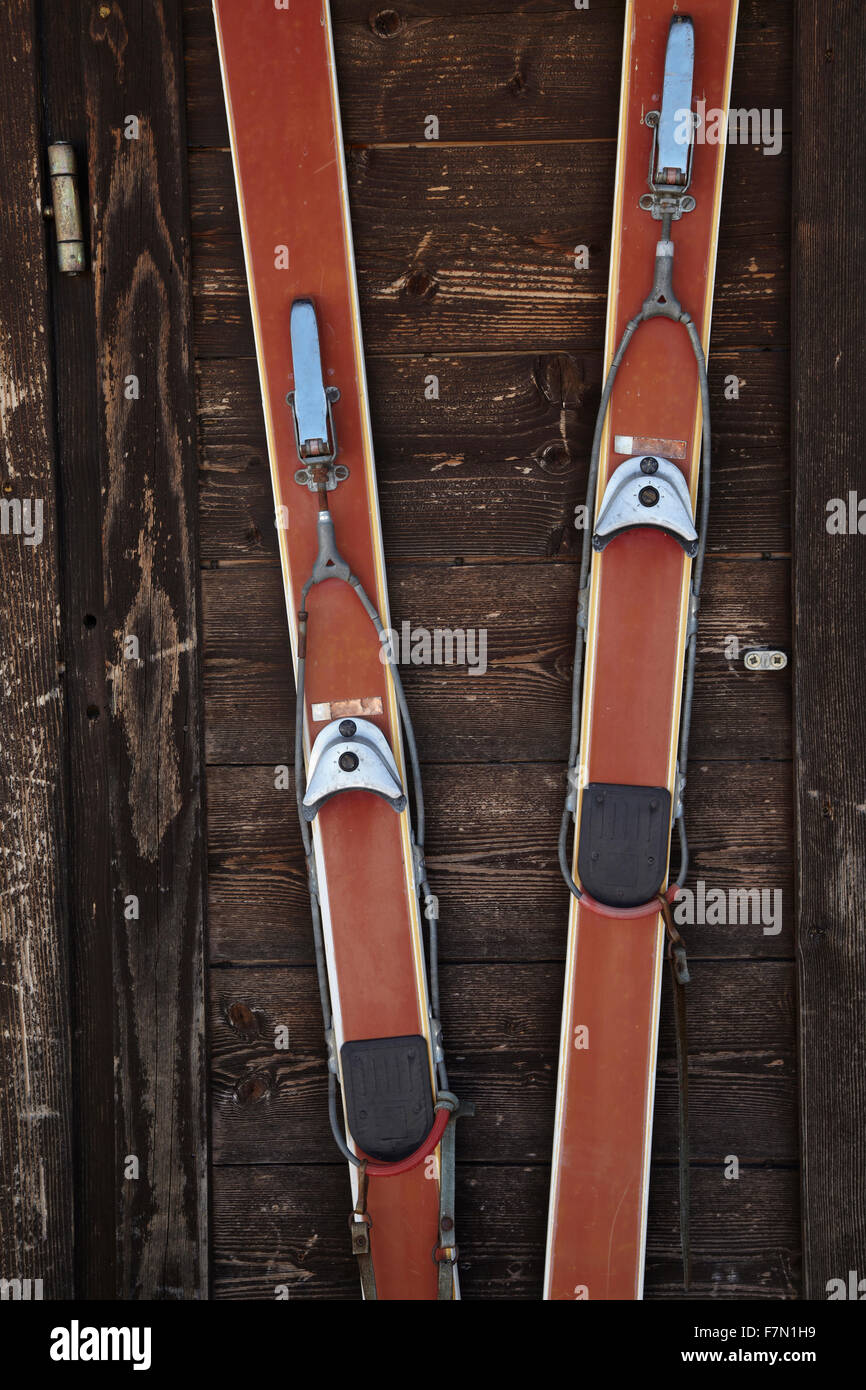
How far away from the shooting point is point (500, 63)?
1542mm

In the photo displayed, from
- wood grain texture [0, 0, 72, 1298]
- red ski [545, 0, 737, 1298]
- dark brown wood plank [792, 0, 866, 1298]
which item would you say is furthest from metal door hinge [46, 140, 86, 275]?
dark brown wood plank [792, 0, 866, 1298]

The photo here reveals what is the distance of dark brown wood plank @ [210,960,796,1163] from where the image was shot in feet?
5.29

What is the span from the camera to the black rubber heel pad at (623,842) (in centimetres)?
151

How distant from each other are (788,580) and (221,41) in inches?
54.1

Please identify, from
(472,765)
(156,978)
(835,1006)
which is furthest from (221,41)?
(835,1006)

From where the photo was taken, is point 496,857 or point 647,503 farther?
point 496,857

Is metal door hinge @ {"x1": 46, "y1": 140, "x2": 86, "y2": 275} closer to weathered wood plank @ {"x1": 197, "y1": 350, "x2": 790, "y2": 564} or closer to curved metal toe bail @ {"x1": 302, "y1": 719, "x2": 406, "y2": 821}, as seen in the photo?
weathered wood plank @ {"x1": 197, "y1": 350, "x2": 790, "y2": 564}

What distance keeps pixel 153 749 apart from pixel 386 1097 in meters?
0.75

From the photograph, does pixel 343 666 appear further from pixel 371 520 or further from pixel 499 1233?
pixel 499 1233

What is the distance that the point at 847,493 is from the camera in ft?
5.13

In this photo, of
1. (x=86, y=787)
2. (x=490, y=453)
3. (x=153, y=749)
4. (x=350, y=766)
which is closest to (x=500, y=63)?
(x=490, y=453)

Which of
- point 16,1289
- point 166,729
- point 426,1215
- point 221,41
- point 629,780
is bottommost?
point 16,1289

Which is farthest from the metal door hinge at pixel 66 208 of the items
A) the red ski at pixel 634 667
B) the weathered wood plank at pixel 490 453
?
the red ski at pixel 634 667

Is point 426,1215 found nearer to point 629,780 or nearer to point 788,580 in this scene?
point 629,780
